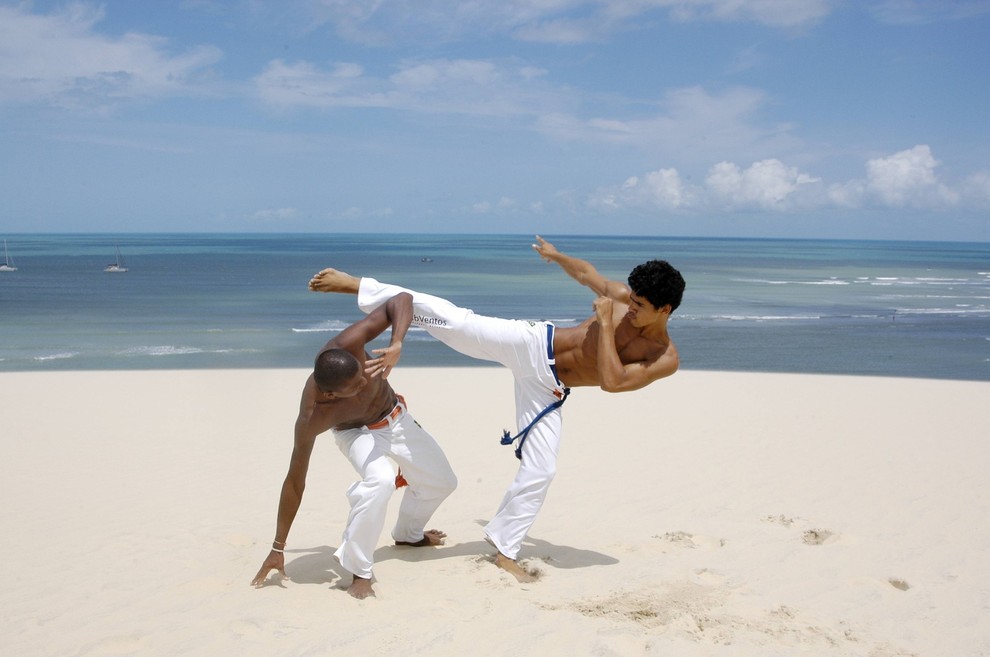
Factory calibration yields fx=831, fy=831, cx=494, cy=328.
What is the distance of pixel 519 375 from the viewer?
16.0 ft

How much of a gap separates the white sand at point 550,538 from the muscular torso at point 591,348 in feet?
3.81

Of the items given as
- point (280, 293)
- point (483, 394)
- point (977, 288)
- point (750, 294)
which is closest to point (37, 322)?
point (280, 293)

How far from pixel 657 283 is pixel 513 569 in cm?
179

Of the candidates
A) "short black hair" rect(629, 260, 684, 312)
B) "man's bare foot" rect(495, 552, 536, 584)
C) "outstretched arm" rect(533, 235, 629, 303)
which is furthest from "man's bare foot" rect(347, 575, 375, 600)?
"short black hair" rect(629, 260, 684, 312)

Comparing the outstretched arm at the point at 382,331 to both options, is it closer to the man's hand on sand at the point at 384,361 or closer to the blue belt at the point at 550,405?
the man's hand on sand at the point at 384,361

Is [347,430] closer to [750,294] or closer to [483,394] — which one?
[483,394]

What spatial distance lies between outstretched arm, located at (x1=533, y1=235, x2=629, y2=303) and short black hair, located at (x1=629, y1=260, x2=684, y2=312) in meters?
0.30

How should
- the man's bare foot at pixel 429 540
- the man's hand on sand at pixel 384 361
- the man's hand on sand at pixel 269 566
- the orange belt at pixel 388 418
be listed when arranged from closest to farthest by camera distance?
1. the man's hand on sand at pixel 384 361
2. the man's hand on sand at pixel 269 566
3. the orange belt at pixel 388 418
4. the man's bare foot at pixel 429 540

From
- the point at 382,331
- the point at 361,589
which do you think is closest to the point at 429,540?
the point at 361,589

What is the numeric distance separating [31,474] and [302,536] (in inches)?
116

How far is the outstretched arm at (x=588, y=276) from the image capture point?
15.8 ft

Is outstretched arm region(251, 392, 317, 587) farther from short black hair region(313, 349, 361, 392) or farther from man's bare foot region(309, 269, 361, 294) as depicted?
man's bare foot region(309, 269, 361, 294)

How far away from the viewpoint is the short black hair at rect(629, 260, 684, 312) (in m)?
4.34

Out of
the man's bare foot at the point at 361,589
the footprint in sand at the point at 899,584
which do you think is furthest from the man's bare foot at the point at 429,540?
the footprint in sand at the point at 899,584
